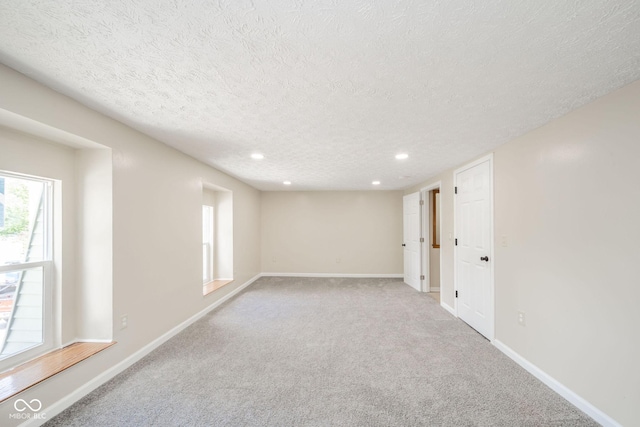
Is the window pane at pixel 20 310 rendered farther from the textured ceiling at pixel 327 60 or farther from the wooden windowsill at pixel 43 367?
the textured ceiling at pixel 327 60

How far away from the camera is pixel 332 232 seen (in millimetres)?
6441

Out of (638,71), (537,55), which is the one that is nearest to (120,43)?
(537,55)

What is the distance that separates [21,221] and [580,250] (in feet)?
13.7

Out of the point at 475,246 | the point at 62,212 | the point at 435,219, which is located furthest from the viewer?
the point at 435,219

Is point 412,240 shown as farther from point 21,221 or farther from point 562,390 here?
point 21,221

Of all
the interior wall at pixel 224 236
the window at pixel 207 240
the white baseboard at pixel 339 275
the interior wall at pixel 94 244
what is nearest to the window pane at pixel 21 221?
the interior wall at pixel 94 244

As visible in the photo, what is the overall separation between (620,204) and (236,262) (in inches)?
195

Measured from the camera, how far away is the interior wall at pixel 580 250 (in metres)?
1.59

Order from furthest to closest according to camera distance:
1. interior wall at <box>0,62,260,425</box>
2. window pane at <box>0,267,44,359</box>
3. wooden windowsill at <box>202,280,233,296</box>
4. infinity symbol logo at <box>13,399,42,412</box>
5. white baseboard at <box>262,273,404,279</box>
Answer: white baseboard at <box>262,273,404,279</box> → wooden windowsill at <box>202,280,233,296</box> → window pane at <box>0,267,44,359</box> → interior wall at <box>0,62,260,425</box> → infinity symbol logo at <box>13,399,42,412</box>

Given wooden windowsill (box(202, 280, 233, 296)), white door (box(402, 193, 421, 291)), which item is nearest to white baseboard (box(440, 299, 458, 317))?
white door (box(402, 193, 421, 291))

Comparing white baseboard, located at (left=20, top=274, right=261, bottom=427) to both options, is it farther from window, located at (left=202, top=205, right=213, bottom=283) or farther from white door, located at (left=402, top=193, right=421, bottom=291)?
white door, located at (left=402, top=193, right=421, bottom=291)

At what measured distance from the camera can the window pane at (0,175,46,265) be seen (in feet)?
5.92

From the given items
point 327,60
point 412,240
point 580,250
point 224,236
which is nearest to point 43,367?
point 327,60

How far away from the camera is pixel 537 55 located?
1.31 m
